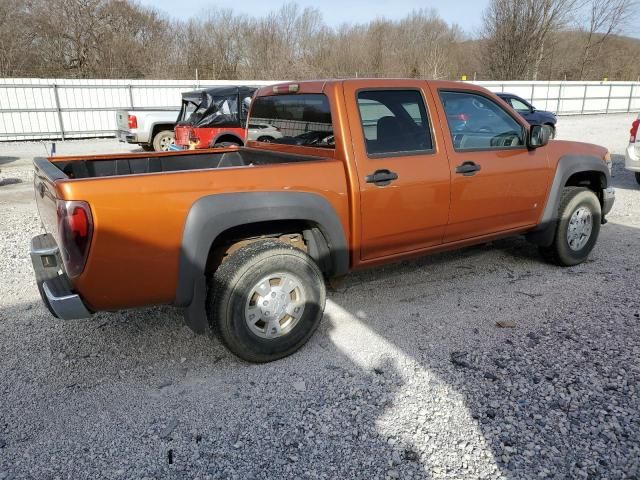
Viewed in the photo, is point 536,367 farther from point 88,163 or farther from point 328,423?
point 88,163

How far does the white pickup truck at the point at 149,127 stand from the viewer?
12688 millimetres

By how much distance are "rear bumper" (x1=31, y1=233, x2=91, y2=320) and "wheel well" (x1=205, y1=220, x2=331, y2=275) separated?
0.88 meters

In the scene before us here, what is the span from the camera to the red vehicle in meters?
10.1

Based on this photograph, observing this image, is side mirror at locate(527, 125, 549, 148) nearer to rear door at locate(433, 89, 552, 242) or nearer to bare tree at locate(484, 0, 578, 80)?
rear door at locate(433, 89, 552, 242)

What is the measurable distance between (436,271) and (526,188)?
1177mm

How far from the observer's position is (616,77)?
45625mm

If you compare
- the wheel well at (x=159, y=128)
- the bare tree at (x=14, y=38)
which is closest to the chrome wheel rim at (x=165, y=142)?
the wheel well at (x=159, y=128)

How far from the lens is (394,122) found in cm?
384

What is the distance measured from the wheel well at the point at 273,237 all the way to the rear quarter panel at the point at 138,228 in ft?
1.33

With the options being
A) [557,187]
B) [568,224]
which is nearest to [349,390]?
[557,187]

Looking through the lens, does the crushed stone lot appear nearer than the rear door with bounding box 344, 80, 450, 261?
Yes

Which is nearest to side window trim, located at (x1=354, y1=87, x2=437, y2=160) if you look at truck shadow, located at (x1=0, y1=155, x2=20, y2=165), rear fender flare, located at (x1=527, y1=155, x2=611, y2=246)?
rear fender flare, located at (x1=527, y1=155, x2=611, y2=246)

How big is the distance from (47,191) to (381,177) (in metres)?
2.19

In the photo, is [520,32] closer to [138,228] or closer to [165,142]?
[165,142]
